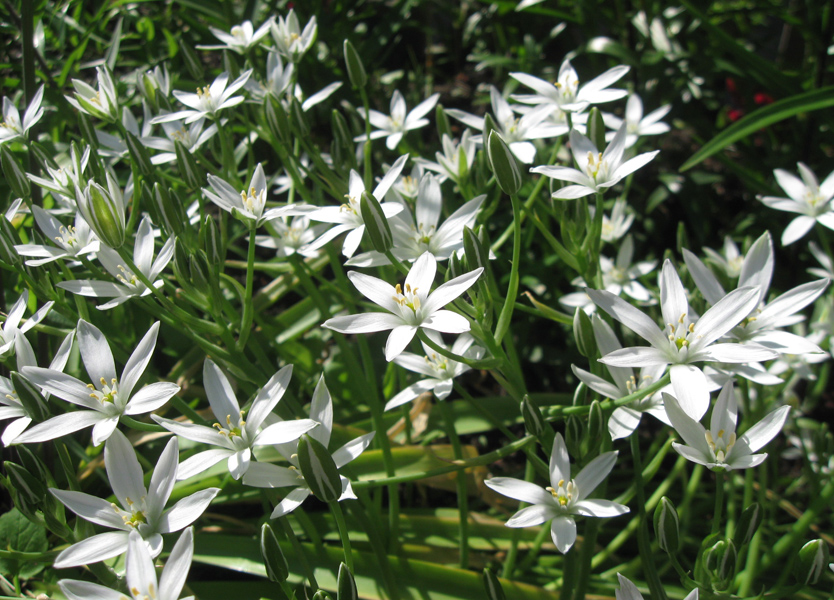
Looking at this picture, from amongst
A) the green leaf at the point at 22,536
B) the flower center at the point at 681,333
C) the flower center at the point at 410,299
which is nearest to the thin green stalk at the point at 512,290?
the flower center at the point at 410,299

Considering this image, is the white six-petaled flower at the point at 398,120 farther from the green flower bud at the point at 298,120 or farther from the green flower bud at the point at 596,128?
the green flower bud at the point at 596,128

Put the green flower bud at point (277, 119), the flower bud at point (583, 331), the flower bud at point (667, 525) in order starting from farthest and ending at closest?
the green flower bud at point (277, 119) → the flower bud at point (583, 331) → the flower bud at point (667, 525)

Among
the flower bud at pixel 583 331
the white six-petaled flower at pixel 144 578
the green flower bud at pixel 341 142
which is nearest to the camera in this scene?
the white six-petaled flower at pixel 144 578

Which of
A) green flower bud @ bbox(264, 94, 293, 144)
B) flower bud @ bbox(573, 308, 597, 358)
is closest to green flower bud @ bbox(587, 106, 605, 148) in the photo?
flower bud @ bbox(573, 308, 597, 358)

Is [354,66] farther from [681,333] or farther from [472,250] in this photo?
[681,333]

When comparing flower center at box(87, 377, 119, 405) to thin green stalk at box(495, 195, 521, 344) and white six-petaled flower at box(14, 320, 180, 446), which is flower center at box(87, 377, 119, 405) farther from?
thin green stalk at box(495, 195, 521, 344)

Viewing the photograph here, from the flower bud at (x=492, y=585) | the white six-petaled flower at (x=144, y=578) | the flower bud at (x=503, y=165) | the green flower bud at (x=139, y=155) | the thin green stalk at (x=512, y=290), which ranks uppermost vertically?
the green flower bud at (x=139, y=155)
